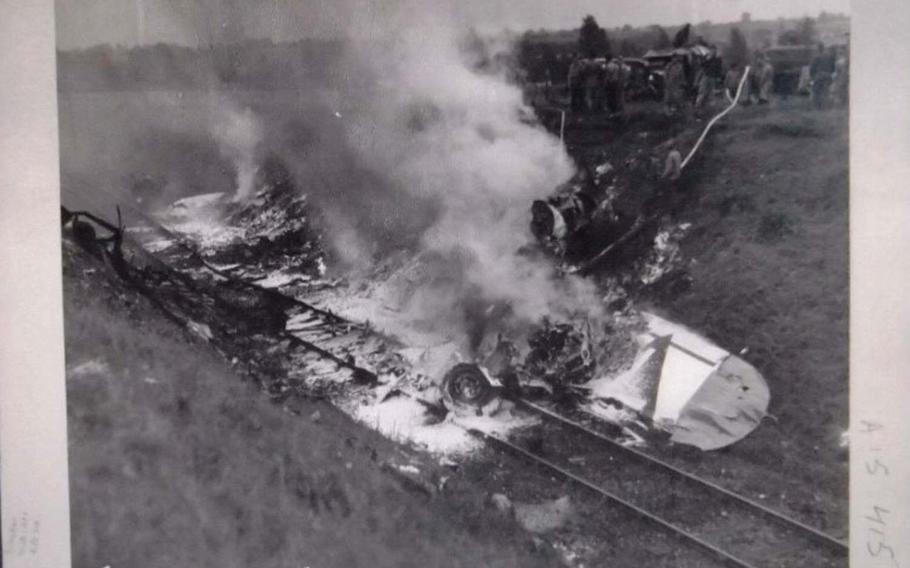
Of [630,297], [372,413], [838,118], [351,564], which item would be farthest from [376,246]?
[838,118]

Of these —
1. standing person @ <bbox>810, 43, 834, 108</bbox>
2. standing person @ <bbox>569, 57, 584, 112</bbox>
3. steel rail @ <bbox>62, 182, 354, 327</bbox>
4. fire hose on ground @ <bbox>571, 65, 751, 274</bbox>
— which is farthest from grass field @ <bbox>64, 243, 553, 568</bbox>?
standing person @ <bbox>810, 43, 834, 108</bbox>

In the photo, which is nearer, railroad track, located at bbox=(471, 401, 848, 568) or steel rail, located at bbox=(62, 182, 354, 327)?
railroad track, located at bbox=(471, 401, 848, 568)

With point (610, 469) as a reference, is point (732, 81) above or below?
above

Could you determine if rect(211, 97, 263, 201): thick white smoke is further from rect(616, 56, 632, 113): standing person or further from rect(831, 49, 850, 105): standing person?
rect(831, 49, 850, 105): standing person

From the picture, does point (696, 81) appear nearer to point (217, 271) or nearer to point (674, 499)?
point (674, 499)

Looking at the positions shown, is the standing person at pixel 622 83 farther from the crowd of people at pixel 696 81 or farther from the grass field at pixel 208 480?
the grass field at pixel 208 480

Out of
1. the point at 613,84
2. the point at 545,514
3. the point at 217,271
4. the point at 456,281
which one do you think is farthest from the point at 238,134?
the point at 545,514
